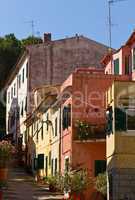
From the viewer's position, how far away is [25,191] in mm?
35781

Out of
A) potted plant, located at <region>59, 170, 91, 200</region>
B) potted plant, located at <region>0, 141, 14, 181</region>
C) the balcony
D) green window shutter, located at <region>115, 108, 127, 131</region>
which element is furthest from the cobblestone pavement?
green window shutter, located at <region>115, 108, 127, 131</region>

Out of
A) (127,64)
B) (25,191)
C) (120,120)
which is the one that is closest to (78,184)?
(120,120)

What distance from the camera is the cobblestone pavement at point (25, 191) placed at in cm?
3256

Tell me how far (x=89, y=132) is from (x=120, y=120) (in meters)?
8.11

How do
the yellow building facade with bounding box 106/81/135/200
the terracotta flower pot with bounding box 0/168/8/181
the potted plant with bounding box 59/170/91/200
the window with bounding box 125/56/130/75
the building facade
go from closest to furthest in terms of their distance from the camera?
the yellow building facade with bounding box 106/81/135/200
the potted plant with bounding box 59/170/91/200
the terracotta flower pot with bounding box 0/168/8/181
the window with bounding box 125/56/130/75
the building facade

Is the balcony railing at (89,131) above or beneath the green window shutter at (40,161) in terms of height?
above

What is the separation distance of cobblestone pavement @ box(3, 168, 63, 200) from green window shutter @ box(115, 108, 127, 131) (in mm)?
8215

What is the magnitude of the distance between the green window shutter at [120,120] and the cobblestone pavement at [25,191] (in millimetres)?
8215

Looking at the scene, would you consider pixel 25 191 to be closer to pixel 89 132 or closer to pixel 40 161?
pixel 89 132

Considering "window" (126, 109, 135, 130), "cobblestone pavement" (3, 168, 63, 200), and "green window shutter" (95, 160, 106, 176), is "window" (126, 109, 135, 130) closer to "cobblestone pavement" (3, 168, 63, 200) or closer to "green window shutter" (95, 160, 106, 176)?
A: "green window shutter" (95, 160, 106, 176)

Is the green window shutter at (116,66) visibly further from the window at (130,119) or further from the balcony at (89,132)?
the window at (130,119)

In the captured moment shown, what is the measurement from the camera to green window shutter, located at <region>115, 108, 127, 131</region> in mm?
25453

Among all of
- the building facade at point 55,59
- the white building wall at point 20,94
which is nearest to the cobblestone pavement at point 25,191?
the building facade at point 55,59

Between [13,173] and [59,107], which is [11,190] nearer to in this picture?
[59,107]
